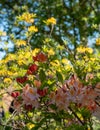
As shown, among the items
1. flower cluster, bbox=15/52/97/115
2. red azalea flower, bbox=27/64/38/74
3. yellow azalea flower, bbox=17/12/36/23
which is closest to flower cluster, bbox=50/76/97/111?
flower cluster, bbox=15/52/97/115

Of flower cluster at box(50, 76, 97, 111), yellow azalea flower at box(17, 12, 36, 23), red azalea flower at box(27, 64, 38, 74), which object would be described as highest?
yellow azalea flower at box(17, 12, 36, 23)

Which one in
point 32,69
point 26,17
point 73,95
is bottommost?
point 73,95

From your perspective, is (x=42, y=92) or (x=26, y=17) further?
(x=26, y=17)

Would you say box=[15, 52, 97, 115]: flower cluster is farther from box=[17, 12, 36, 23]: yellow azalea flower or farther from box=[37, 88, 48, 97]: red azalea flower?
box=[17, 12, 36, 23]: yellow azalea flower

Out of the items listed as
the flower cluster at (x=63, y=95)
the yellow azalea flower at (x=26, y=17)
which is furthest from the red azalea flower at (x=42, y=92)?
the yellow azalea flower at (x=26, y=17)

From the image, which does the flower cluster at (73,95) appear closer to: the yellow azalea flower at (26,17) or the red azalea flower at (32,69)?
the red azalea flower at (32,69)

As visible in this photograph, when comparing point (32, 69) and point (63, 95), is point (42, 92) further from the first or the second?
point (32, 69)

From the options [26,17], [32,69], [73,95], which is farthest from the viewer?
[26,17]

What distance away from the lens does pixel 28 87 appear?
2402 mm

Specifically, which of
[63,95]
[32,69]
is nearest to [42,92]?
[63,95]

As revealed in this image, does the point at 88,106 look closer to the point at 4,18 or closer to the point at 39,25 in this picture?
the point at 39,25

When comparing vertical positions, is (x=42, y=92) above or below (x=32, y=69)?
below

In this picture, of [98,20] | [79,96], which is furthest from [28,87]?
[98,20]

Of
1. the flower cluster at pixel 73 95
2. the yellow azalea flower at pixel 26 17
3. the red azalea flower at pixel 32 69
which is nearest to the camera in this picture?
the flower cluster at pixel 73 95
